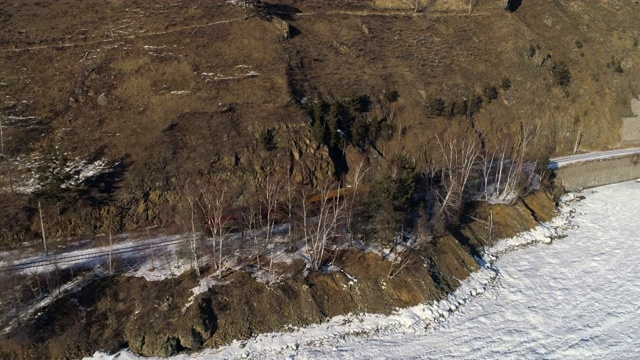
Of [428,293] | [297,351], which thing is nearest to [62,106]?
[297,351]

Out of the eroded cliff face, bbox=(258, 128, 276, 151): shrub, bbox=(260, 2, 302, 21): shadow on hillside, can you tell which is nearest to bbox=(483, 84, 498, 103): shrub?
the eroded cliff face

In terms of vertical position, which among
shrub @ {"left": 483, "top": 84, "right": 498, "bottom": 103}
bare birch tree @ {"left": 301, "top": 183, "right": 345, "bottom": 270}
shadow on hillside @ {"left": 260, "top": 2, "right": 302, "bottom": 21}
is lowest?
bare birch tree @ {"left": 301, "top": 183, "right": 345, "bottom": 270}

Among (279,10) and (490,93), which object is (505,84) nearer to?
(490,93)

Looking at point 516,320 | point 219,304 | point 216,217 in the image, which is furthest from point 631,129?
point 219,304

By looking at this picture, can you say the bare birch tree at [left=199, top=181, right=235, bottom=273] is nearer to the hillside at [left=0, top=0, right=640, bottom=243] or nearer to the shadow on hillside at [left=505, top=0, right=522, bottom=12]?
the hillside at [left=0, top=0, right=640, bottom=243]

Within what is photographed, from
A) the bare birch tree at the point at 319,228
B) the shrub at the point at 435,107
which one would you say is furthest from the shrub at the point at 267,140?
the shrub at the point at 435,107

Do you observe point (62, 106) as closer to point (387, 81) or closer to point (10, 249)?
point (10, 249)

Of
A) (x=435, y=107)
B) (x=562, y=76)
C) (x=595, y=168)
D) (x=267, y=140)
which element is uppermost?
(x=562, y=76)
